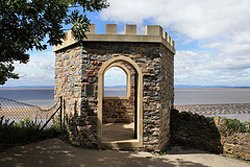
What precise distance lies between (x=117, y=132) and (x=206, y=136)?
329 cm

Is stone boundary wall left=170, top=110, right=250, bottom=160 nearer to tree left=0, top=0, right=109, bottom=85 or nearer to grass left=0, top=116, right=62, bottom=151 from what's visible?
grass left=0, top=116, right=62, bottom=151

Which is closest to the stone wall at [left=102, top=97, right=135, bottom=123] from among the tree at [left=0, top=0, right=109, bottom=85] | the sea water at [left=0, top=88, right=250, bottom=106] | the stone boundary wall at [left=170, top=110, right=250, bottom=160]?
the stone boundary wall at [left=170, top=110, right=250, bottom=160]

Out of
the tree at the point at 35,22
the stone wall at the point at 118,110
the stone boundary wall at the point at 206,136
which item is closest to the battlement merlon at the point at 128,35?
the tree at the point at 35,22

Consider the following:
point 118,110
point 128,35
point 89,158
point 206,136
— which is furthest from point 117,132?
point 128,35

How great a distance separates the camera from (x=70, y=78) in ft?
28.1

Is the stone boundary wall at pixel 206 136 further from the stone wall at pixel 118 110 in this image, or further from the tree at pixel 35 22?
the tree at pixel 35 22

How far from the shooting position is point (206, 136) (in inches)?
367

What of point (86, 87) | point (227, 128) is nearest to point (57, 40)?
point (86, 87)

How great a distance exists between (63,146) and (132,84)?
495cm

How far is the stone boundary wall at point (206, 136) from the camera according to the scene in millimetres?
8875

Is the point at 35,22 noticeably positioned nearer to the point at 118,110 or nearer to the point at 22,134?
the point at 22,134

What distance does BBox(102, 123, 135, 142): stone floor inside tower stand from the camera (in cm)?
845

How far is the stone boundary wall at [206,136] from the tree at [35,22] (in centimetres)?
583

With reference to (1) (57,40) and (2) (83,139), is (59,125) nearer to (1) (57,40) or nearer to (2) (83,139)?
(2) (83,139)
